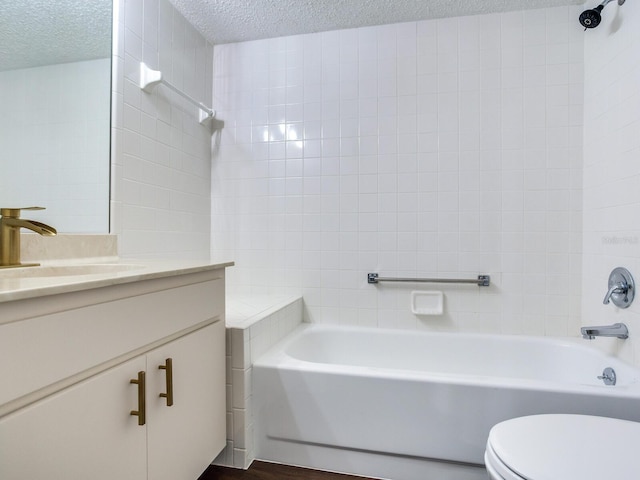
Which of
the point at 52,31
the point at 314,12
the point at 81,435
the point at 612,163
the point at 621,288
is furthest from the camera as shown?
the point at 314,12

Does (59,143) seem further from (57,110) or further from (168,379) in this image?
(168,379)

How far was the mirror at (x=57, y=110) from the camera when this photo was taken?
130 centimetres

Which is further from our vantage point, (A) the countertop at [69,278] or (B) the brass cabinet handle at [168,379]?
(B) the brass cabinet handle at [168,379]

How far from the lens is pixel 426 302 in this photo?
85.2 inches

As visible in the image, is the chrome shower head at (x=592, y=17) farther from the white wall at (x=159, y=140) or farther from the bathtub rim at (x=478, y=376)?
the white wall at (x=159, y=140)

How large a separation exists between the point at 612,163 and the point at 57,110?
2364 millimetres

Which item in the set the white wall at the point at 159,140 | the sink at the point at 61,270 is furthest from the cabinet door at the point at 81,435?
the white wall at the point at 159,140

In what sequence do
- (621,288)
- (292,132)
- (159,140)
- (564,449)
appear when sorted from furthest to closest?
(292,132), (159,140), (621,288), (564,449)

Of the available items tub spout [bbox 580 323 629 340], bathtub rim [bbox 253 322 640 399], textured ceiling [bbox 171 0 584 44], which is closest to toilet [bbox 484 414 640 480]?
bathtub rim [bbox 253 322 640 399]

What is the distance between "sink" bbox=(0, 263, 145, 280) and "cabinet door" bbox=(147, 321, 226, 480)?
314mm

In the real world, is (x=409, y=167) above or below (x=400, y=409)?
above

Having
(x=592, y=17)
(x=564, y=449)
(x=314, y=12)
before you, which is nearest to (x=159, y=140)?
(x=314, y=12)

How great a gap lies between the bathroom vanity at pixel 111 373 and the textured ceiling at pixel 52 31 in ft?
2.59

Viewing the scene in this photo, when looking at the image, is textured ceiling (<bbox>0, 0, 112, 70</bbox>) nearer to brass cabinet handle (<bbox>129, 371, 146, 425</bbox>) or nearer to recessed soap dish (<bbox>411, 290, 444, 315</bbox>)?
brass cabinet handle (<bbox>129, 371, 146, 425</bbox>)
